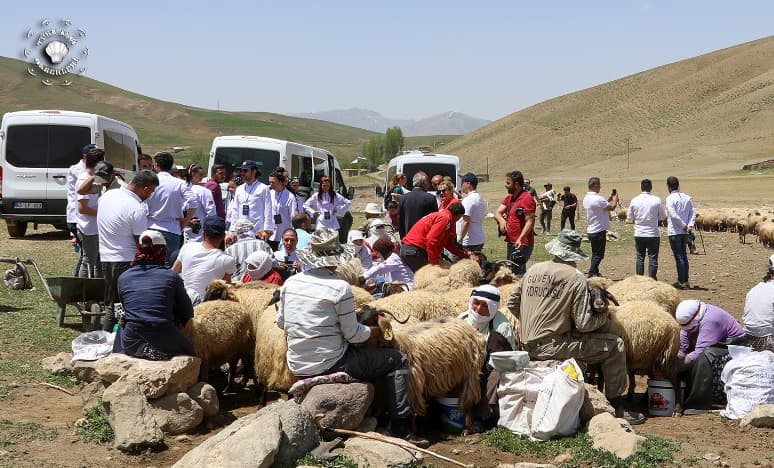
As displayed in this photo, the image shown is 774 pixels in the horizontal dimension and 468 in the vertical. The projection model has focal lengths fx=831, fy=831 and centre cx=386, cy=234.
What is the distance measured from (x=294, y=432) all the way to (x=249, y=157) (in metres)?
12.7

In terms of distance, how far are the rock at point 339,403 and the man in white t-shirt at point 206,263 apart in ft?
7.84

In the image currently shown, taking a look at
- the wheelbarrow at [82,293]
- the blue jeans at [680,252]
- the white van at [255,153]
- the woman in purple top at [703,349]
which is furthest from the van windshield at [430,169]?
the woman in purple top at [703,349]

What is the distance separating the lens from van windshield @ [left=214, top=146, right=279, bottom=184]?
696 inches

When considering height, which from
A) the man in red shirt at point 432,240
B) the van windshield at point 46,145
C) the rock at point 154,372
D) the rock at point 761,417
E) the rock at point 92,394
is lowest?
the rock at point 761,417

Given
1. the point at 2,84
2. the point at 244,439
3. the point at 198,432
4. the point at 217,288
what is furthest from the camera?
the point at 2,84

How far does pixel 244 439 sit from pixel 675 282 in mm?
11350

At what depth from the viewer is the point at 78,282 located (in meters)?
9.12

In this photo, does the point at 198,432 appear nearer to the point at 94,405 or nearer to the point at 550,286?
the point at 94,405

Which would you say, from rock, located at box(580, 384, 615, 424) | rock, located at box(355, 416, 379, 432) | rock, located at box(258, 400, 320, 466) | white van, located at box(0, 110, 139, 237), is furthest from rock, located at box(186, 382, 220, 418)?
white van, located at box(0, 110, 139, 237)

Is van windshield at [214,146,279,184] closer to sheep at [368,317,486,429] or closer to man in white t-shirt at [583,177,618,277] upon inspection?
man in white t-shirt at [583,177,618,277]

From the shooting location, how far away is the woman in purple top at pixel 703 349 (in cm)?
755

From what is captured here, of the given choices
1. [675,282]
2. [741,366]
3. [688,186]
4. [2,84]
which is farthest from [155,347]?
[2,84]

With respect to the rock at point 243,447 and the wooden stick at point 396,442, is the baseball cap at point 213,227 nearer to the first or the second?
the wooden stick at point 396,442

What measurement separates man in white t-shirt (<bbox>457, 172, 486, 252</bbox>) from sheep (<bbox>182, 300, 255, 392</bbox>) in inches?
189
